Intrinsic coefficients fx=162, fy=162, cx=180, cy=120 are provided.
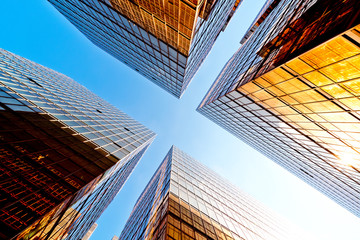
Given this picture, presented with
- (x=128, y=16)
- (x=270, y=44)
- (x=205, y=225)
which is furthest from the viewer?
(x=128, y=16)

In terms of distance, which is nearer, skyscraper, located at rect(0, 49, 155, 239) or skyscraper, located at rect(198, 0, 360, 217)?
skyscraper, located at rect(0, 49, 155, 239)

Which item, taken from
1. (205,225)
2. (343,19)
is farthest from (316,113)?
(205,225)

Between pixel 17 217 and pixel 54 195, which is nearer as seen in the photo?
pixel 17 217

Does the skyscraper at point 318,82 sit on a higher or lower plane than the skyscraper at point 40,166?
higher

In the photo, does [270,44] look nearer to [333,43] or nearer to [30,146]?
[333,43]

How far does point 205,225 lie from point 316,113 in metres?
10.1

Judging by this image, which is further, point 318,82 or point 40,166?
point 318,82

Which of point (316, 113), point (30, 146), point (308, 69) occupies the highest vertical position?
point (308, 69)

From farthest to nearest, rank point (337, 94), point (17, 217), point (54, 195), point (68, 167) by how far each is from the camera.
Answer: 1. point (68, 167)
2. point (337, 94)
3. point (54, 195)
4. point (17, 217)

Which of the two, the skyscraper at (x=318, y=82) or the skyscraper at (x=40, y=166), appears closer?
the skyscraper at (x=40, y=166)

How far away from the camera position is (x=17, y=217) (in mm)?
5707

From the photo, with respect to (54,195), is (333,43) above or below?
above

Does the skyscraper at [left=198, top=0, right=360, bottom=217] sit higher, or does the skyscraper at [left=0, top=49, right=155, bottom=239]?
the skyscraper at [left=198, top=0, right=360, bottom=217]

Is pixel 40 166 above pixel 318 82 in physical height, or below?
below
